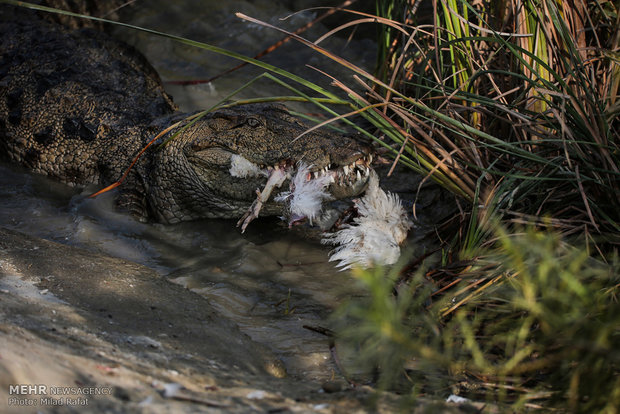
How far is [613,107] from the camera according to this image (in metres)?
2.44

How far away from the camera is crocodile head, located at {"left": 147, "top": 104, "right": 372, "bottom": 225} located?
10.4 ft

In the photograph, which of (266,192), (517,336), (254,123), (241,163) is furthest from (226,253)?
(517,336)

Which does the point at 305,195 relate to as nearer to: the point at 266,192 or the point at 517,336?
the point at 266,192

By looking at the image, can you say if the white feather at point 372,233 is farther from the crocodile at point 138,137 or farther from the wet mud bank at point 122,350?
the wet mud bank at point 122,350

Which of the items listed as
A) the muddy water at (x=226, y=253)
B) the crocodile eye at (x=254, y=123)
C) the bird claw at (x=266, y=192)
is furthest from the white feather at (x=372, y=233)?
the crocodile eye at (x=254, y=123)

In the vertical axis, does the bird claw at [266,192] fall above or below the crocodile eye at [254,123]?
below

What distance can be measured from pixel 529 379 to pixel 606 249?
93 cm

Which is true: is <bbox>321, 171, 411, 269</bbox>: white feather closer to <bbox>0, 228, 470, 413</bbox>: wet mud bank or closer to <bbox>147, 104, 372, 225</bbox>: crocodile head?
<bbox>147, 104, 372, 225</bbox>: crocodile head

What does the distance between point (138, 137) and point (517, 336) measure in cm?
318

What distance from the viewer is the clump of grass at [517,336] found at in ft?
4.36

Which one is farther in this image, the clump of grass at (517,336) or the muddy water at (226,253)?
the muddy water at (226,253)

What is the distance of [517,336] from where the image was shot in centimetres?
172

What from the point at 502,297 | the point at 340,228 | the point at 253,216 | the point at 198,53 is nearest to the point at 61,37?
the point at 198,53

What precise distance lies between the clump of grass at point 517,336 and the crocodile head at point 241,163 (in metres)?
0.92
